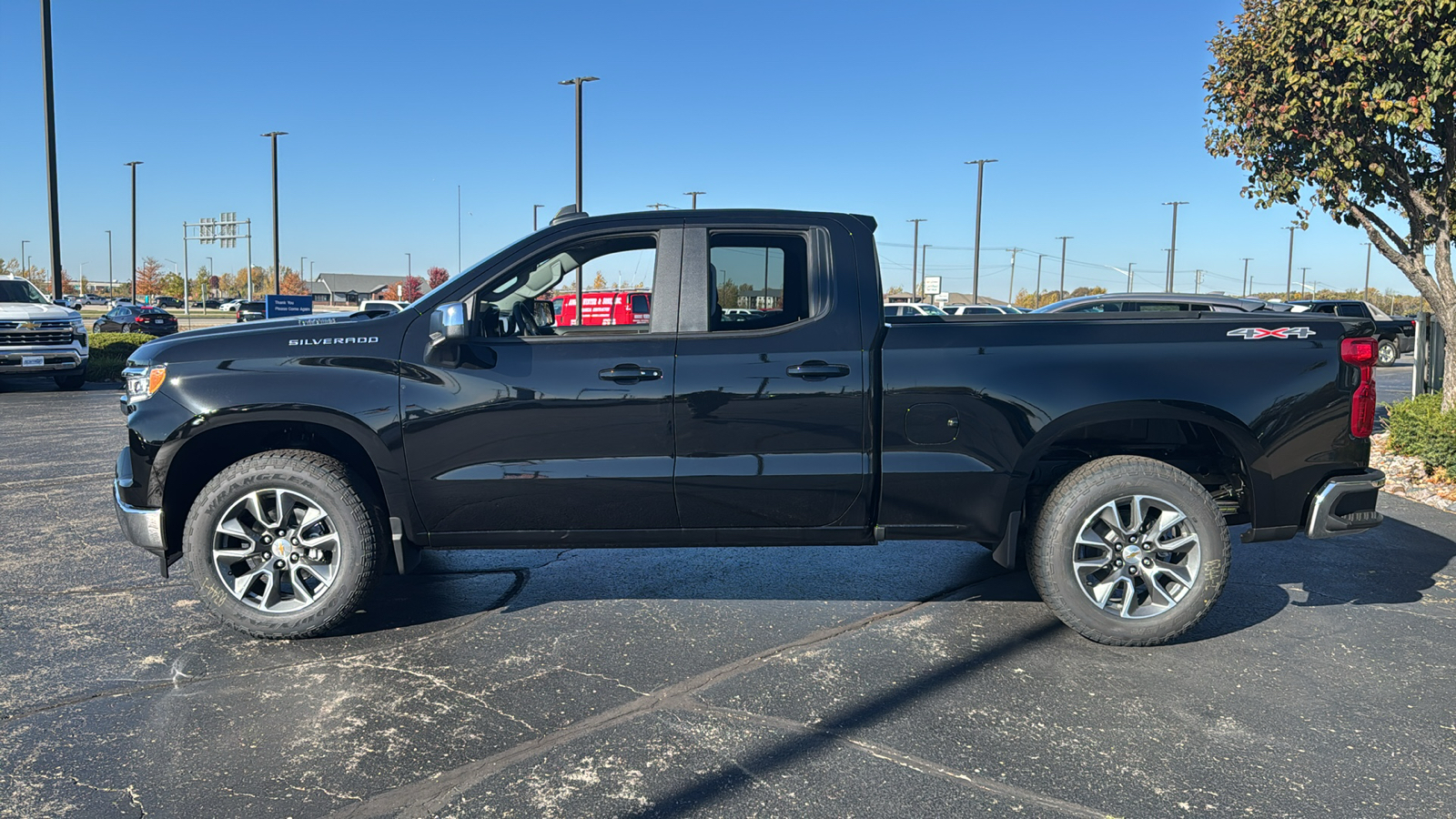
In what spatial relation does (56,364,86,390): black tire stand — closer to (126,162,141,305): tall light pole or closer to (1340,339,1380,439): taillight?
(1340,339,1380,439): taillight

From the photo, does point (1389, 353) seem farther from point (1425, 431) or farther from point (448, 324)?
point (448, 324)

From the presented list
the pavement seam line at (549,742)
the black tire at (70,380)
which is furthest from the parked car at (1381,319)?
the black tire at (70,380)

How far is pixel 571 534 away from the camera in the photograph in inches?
175

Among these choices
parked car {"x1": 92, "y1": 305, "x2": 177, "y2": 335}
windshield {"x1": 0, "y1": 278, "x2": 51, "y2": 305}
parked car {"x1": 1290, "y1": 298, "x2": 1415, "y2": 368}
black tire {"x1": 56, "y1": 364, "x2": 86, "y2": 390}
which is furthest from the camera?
parked car {"x1": 92, "y1": 305, "x2": 177, "y2": 335}

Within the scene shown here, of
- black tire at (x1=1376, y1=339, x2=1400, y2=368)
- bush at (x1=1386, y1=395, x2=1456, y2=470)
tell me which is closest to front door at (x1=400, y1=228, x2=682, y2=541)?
bush at (x1=1386, y1=395, x2=1456, y2=470)

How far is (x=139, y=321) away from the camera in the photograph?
38812 millimetres

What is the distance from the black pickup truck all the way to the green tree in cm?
572

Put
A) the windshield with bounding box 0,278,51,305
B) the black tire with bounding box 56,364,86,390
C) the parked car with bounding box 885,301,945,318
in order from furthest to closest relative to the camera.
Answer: the black tire with bounding box 56,364,86,390 → the windshield with bounding box 0,278,51,305 → the parked car with bounding box 885,301,945,318

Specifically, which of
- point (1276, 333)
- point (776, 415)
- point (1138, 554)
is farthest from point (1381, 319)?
point (776, 415)

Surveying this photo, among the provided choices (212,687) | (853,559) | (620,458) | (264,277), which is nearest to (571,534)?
(620,458)

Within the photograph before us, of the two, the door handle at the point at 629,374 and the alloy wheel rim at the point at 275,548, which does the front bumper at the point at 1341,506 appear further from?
the alloy wheel rim at the point at 275,548

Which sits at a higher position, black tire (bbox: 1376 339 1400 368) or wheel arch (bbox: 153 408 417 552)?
black tire (bbox: 1376 339 1400 368)

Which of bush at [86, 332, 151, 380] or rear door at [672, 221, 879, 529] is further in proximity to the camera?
bush at [86, 332, 151, 380]

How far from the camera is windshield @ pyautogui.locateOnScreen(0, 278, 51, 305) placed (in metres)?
16.6
